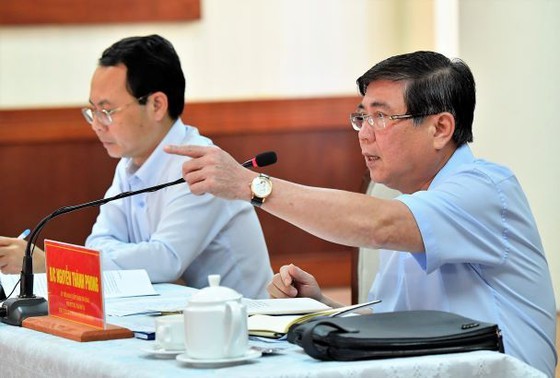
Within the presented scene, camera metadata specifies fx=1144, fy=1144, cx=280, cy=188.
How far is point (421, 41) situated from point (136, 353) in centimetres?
420

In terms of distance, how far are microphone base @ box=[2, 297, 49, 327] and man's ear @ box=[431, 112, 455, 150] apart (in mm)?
767

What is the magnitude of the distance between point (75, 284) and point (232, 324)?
18.3 inches

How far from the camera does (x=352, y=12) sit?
5.66 meters

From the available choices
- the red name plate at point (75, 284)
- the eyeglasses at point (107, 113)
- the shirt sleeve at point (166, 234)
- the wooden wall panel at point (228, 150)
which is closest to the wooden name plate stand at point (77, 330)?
the red name plate at point (75, 284)

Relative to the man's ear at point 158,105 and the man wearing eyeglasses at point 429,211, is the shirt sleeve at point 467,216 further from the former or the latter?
the man's ear at point 158,105

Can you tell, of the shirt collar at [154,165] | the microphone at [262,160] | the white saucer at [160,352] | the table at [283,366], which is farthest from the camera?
the shirt collar at [154,165]

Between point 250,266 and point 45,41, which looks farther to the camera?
point 45,41

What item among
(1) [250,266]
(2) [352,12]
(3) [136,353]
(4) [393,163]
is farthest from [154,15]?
(3) [136,353]

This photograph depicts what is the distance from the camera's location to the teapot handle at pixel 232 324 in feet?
4.86

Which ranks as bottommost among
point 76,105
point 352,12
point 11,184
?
point 11,184

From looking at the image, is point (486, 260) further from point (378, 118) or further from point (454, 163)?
point (378, 118)

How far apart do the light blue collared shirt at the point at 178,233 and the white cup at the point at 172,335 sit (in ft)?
3.92

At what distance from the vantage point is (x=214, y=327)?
1479 millimetres

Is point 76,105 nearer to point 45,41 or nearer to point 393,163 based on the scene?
point 45,41
